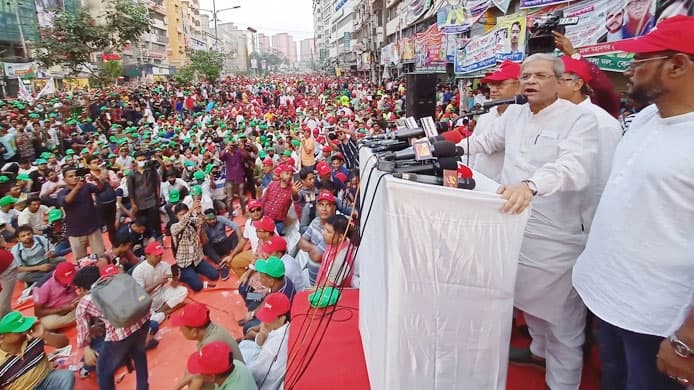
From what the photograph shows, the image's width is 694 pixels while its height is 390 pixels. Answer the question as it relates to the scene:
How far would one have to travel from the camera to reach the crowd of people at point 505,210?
146 cm

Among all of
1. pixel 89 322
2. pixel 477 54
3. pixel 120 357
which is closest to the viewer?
pixel 120 357

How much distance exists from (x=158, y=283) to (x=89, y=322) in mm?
1456

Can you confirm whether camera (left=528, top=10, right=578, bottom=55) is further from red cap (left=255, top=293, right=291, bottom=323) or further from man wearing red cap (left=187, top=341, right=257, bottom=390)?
man wearing red cap (left=187, top=341, right=257, bottom=390)

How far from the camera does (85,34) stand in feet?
54.9

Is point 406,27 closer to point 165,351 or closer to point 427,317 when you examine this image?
point 165,351

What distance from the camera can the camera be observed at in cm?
705

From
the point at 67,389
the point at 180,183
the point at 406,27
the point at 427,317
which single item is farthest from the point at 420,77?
the point at 406,27

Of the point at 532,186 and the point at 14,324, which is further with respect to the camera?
the point at 14,324

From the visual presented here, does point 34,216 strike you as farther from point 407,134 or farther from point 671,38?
point 671,38

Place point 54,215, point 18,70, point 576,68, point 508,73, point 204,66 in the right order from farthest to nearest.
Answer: point 204,66
point 18,70
point 54,215
point 508,73
point 576,68

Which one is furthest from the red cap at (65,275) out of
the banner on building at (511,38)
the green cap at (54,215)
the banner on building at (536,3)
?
the banner on building at (536,3)

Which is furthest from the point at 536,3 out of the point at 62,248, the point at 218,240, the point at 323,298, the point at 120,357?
the point at 62,248

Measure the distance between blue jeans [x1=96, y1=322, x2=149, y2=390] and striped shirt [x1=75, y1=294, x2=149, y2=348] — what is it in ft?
0.13

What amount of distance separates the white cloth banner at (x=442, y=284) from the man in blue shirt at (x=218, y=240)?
504 centimetres
